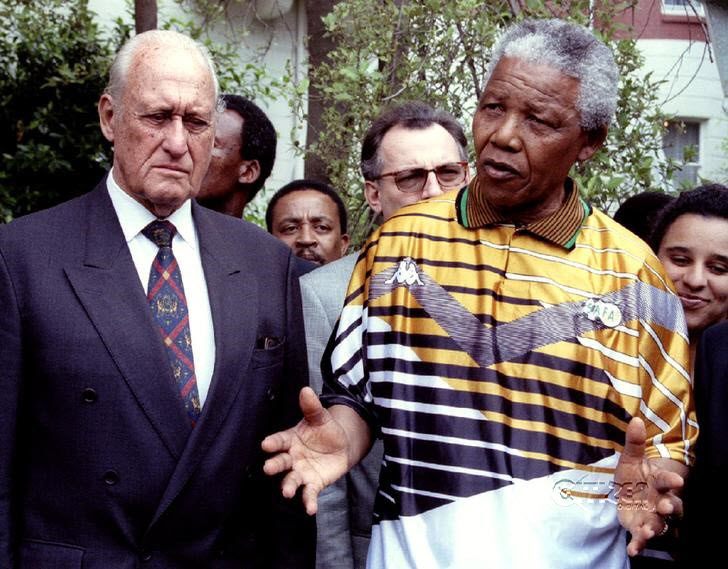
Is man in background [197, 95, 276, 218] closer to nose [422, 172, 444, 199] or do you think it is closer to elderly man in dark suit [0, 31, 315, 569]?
nose [422, 172, 444, 199]

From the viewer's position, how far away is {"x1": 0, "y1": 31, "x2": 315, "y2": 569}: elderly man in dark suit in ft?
8.51

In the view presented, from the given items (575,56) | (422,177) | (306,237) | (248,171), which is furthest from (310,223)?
(575,56)

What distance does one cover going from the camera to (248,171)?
4.94 meters

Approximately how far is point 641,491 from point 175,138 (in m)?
1.51

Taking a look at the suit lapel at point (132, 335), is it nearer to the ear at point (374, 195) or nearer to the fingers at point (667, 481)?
the fingers at point (667, 481)

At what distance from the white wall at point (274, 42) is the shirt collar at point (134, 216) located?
19.0ft

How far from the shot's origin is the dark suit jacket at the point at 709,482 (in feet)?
9.11

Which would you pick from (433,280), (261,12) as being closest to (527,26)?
(433,280)

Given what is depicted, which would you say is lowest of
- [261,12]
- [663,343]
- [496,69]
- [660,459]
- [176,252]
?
[660,459]

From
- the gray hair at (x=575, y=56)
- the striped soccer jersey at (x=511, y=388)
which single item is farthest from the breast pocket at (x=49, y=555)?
the gray hair at (x=575, y=56)

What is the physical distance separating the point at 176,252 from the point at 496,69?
100 cm

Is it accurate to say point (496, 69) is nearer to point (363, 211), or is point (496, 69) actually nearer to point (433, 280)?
point (433, 280)

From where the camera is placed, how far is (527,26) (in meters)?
2.83

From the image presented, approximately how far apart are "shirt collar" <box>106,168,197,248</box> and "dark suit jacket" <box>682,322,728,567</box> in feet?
4.90
